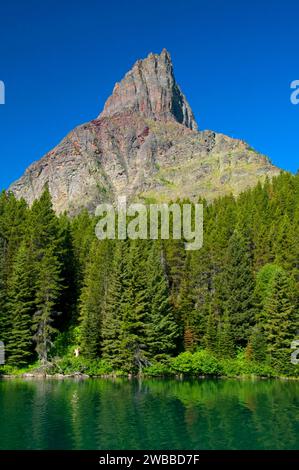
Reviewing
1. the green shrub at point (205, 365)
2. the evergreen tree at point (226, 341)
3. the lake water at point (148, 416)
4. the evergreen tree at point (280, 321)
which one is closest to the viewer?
the lake water at point (148, 416)

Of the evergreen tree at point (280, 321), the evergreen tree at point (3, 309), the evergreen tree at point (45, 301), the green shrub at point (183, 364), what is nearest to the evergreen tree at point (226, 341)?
the green shrub at point (183, 364)

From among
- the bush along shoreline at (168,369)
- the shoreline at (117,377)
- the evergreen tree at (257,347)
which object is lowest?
the shoreline at (117,377)

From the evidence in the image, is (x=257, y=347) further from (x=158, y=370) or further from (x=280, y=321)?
(x=158, y=370)

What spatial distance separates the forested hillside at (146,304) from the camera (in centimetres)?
5769

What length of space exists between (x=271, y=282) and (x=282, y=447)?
118ft

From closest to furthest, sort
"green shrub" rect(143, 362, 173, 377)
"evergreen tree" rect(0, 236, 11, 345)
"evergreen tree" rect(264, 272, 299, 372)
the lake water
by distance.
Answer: the lake water < "evergreen tree" rect(264, 272, 299, 372) < "green shrub" rect(143, 362, 173, 377) < "evergreen tree" rect(0, 236, 11, 345)

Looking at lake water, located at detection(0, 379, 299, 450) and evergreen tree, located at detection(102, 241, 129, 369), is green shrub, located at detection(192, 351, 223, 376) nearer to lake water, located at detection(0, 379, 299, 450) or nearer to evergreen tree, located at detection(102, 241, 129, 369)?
lake water, located at detection(0, 379, 299, 450)

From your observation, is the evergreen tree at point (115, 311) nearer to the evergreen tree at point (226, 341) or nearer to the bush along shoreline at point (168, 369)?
the bush along shoreline at point (168, 369)

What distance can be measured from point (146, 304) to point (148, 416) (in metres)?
28.1

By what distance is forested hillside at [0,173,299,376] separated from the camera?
2271 inches

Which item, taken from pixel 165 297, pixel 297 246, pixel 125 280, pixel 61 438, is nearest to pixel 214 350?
pixel 165 297

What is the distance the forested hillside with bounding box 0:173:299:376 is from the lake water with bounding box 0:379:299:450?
8.19 meters

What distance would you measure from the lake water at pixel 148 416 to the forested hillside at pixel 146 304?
26.9 ft

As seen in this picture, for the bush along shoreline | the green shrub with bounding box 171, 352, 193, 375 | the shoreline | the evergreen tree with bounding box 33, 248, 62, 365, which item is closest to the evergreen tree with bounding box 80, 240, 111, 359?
the bush along shoreline
